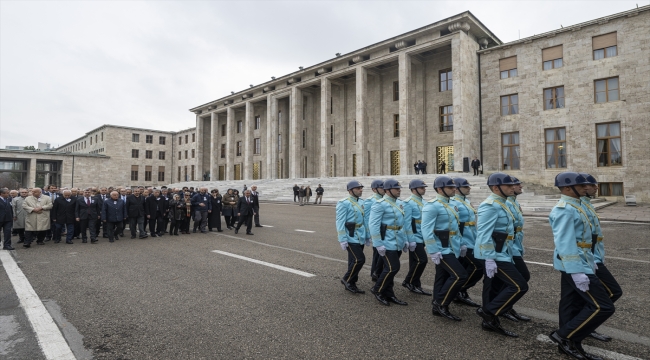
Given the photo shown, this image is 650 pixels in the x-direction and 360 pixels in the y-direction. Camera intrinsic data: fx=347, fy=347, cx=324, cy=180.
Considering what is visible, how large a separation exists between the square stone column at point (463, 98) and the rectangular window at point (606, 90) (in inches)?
316

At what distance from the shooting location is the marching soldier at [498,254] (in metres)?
3.85

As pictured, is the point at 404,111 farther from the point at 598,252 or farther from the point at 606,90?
the point at 598,252

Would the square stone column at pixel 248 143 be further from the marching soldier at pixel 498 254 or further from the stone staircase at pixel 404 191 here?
the marching soldier at pixel 498 254

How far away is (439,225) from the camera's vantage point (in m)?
4.66

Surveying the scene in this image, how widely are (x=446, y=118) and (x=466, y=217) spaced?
1140 inches

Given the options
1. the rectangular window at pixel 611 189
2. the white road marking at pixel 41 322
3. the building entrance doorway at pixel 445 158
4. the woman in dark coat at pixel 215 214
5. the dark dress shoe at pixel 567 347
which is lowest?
the white road marking at pixel 41 322

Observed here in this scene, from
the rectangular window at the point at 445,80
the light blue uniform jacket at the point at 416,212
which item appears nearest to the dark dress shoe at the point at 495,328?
the light blue uniform jacket at the point at 416,212

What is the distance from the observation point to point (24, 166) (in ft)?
177

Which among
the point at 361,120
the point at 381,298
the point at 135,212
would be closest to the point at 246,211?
the point at 135,212

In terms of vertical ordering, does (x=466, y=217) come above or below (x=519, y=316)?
above

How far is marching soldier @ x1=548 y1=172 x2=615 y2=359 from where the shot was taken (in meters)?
3.29

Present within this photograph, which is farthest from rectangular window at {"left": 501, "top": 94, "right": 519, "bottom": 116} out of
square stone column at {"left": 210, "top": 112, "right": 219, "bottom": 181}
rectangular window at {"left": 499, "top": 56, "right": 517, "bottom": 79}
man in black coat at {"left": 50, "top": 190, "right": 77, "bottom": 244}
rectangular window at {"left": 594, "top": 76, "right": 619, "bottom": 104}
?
square stone column at {"left": 210, "top": 112, "right": 219, "bottom": 181}

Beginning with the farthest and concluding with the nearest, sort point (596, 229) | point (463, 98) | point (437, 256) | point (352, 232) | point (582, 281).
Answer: point (463, 98) → point (352, 232) → point (437, 256) → point (596, 229) → point (582, 281)

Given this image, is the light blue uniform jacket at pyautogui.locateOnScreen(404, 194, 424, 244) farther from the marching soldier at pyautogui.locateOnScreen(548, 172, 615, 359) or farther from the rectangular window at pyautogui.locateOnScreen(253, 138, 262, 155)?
the rectangular window at pyautogui.locateOnScreen(253, 138, 262, 155)
